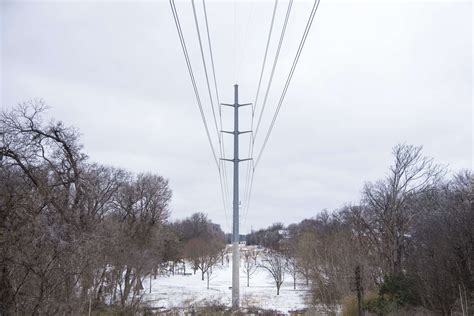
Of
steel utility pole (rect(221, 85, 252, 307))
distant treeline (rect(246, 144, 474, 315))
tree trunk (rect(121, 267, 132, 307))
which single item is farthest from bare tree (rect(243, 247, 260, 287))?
steel utility pole (rect(221, 85, 252, 307))

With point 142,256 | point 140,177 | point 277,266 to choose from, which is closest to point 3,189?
A: point 142,256

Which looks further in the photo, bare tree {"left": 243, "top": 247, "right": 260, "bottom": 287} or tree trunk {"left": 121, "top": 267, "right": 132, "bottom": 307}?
bare tree {"left": 243, "top": 247, "right": 260, "bottom": 287}

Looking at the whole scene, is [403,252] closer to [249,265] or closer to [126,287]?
[126,287]

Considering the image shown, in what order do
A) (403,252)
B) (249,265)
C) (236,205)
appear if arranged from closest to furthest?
(236,205) < (403,252) < (249,265)

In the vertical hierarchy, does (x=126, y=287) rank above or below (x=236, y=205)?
below

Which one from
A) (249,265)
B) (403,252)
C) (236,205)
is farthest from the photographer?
(249,265)

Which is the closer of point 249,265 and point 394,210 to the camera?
point 394,210

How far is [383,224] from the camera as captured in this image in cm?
3139

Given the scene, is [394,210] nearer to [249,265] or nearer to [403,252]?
[403,252]

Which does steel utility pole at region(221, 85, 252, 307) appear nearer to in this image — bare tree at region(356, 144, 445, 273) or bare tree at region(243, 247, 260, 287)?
bare tree at region(356, 144, 445, 273)

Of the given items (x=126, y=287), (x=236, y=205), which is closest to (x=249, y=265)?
(x=126, y=287)

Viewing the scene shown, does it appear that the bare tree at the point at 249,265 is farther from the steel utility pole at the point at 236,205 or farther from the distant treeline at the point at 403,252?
the steel utility pole at the point at 236,205

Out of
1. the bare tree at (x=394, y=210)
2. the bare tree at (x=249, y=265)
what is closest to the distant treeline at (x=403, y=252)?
the bare tree at (x=394, y=210)

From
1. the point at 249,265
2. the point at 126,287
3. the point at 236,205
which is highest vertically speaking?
the point at 236,205
